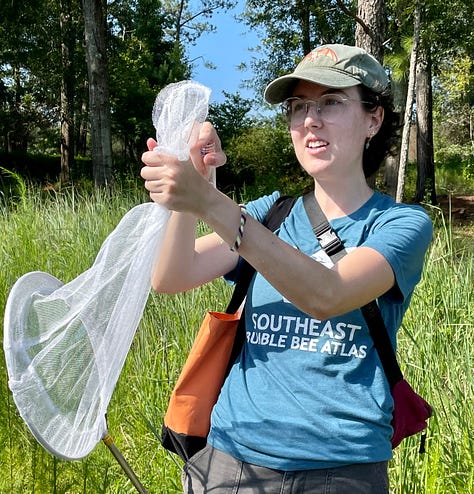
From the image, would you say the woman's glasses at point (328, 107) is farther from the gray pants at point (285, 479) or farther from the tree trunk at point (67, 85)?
the tree trunk at point (67, 85)

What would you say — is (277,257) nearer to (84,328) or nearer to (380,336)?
(380,336)

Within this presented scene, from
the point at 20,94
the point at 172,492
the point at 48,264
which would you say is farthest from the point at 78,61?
the point at 172,492

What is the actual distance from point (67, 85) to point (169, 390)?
1661cm

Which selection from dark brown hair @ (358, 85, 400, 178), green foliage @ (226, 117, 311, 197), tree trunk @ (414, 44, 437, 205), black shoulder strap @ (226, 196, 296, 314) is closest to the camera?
black shoulder strap @ (226, 196, 296, 314)

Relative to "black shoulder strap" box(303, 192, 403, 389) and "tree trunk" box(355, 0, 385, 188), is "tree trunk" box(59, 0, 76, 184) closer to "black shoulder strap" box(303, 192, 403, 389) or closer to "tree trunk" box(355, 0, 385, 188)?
"tree trunk" box(355, 0, 385, 188)

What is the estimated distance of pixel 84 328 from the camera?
1.22 metres

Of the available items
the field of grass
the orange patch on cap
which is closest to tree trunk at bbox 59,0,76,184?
the field of grass

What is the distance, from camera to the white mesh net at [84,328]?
Result: 3.64 ft

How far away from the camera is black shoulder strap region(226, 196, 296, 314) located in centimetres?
138

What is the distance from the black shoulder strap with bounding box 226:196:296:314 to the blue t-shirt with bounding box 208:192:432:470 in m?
0.11

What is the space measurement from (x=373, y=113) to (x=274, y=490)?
0.85m

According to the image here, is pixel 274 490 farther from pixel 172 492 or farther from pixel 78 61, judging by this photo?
pixel 78 61

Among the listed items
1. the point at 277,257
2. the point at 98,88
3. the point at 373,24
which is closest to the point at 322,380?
the point at 277,257

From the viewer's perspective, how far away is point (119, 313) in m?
1.18
